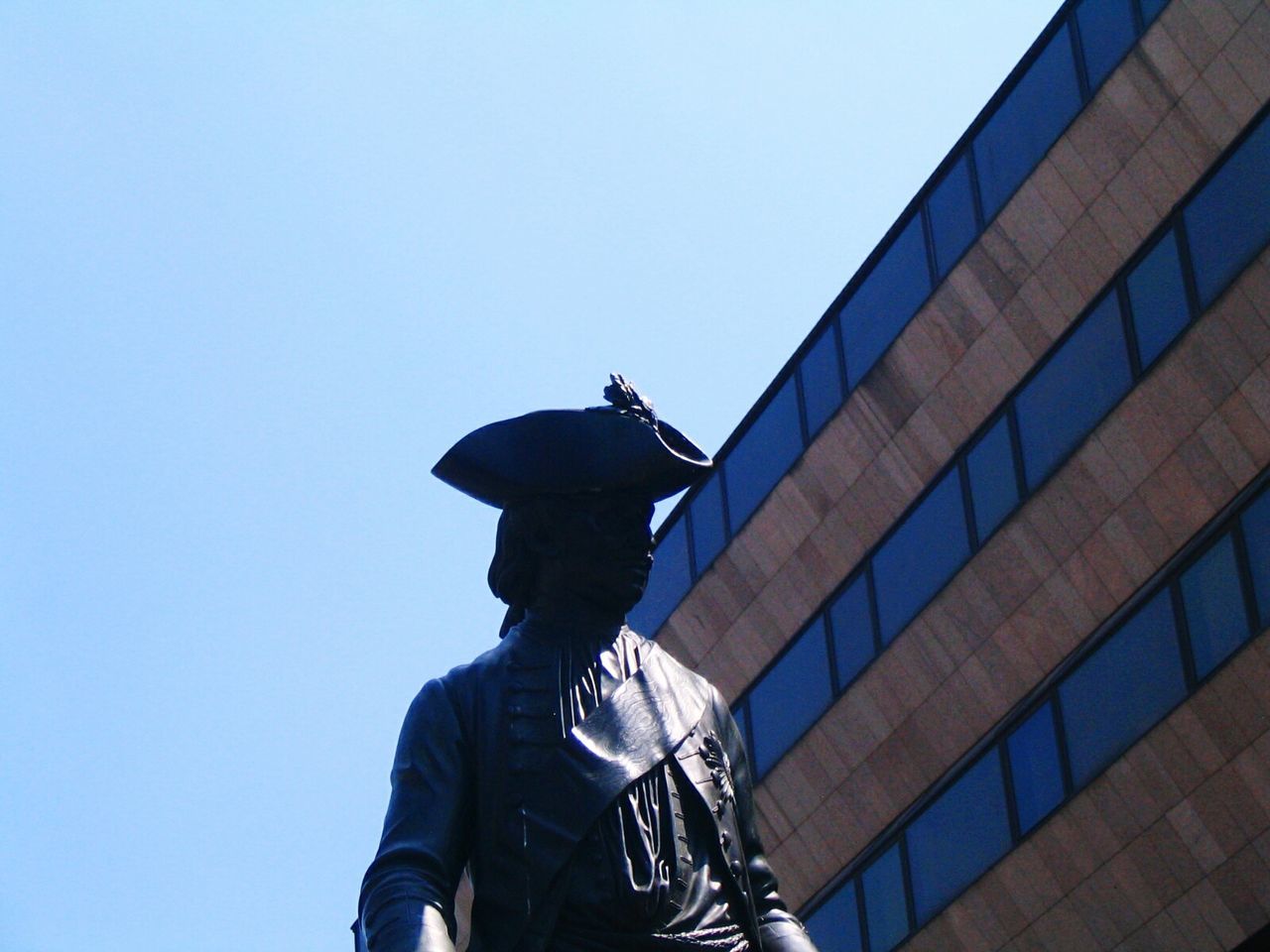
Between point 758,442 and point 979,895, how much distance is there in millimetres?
8951

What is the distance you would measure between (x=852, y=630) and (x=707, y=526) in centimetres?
473

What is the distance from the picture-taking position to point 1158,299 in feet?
81.1

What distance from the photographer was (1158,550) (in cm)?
2423

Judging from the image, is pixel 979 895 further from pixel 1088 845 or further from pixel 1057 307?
pixel 1057 307

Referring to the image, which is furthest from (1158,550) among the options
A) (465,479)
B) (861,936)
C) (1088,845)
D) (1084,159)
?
(465,479)

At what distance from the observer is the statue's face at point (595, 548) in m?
6.00

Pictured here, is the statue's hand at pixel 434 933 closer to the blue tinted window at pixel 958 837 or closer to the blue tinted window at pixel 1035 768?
the blue tinted window at pixel 1035 768

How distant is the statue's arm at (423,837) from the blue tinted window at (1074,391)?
65.9 ft

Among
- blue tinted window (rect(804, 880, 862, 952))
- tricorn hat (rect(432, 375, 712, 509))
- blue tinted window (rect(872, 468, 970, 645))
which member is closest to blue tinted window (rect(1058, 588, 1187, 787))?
blue tinted window (rect(872, 468, 970, 645))

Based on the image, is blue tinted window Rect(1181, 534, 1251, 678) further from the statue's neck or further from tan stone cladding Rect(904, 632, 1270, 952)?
the statue's neck

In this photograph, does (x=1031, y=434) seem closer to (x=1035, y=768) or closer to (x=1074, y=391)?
(x=1074, y=391)

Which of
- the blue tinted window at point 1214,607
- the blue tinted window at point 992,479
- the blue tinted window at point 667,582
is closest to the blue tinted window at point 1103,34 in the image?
the blue tinted window at point 992,479

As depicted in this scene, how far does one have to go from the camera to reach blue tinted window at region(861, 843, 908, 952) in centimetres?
2769

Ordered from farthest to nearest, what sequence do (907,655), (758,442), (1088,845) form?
(758,442), (907,655), (1088,845)
